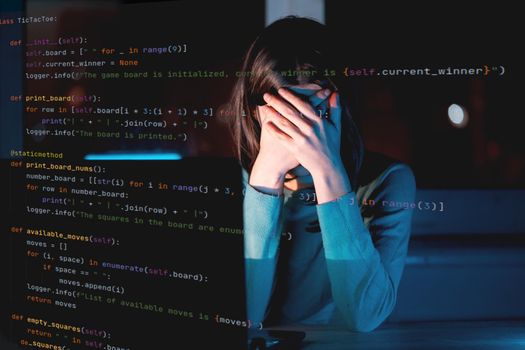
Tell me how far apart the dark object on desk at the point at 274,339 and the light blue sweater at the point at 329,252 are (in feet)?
0.09

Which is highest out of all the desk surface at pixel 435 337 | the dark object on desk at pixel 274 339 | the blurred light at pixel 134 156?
the blurred light at pixel 134 156

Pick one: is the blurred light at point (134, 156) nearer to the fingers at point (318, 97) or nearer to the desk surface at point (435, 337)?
the fingers at point (318, 97)

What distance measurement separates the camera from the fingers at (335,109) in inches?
66.7

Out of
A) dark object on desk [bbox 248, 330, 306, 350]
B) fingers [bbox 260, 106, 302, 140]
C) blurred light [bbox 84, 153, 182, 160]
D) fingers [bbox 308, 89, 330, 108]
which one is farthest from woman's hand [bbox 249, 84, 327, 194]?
dark object on desk [bbox 248, 330, 306, 350]

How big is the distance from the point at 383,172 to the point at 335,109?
191 millimetres

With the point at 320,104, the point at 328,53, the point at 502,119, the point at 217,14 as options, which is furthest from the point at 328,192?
the point at 217,14

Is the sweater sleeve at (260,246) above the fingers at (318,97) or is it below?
below

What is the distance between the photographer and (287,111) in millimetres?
1771

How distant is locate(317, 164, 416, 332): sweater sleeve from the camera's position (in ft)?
5.31

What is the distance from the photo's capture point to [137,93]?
2.01m

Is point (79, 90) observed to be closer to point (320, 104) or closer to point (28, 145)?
point (28, 145)

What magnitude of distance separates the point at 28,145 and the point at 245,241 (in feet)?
2.75
